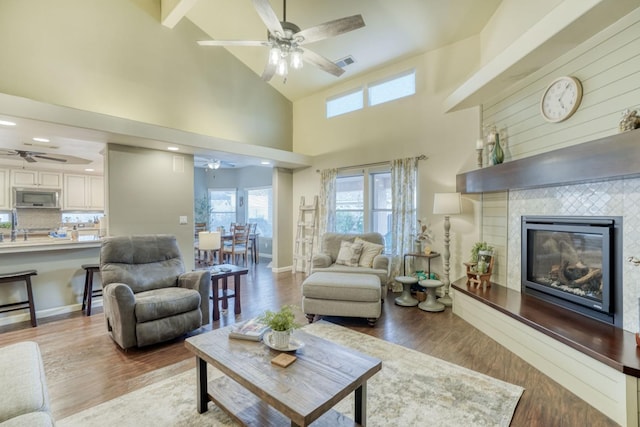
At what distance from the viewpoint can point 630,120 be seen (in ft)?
6.92

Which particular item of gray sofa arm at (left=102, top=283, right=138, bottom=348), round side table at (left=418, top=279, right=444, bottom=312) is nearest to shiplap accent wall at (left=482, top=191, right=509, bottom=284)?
round side table at (left=418, top=279, right=444, bottom=312)

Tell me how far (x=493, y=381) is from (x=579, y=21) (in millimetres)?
2916

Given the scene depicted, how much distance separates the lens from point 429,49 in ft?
14.9

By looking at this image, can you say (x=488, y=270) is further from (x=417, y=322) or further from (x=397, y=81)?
(x=397, y=81)

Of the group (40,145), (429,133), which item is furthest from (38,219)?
(429,133)

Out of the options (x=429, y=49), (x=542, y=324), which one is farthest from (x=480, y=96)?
(x=542, y=324)

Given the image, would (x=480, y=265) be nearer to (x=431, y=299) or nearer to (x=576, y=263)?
(x=431, y=299)

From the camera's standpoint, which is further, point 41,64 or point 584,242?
point 41,64

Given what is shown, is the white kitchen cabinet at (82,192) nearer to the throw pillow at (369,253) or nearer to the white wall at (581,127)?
the throw pillow at (369,253)

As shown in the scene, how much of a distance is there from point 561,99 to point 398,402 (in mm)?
3151

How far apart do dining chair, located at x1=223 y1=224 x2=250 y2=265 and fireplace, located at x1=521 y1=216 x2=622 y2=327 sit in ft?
18.0

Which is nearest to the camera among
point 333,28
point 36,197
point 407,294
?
point 333,28

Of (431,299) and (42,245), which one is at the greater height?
(42,245)

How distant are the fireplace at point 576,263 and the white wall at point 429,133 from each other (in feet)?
3.26
